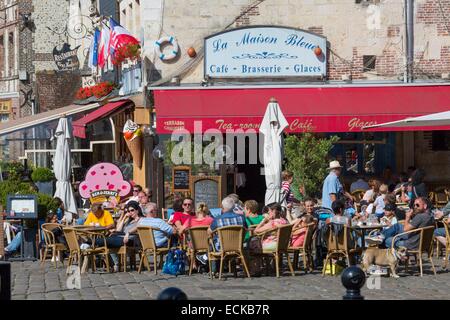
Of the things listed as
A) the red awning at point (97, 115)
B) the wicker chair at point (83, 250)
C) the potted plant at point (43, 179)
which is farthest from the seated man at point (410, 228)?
the potted plant at point (43, 179)

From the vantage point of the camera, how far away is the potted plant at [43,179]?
107 feet

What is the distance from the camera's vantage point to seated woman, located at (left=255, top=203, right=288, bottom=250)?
1736cm

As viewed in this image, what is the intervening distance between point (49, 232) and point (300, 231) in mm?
4087

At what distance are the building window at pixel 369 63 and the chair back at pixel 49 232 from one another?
11322 millimetres

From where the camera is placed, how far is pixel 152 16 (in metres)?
28.8

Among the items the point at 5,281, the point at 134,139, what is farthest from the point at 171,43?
the point at 5,281

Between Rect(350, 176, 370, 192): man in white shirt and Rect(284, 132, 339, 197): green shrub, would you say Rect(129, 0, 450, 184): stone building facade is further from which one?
Rect(284, 132, 339, 197): green shrub

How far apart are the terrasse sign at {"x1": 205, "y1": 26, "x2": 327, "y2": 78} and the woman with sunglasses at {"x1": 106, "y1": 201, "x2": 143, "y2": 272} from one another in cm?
979

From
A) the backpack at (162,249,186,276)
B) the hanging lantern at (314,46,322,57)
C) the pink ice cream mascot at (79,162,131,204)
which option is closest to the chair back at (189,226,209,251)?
the backpack at (162,249,186,276)

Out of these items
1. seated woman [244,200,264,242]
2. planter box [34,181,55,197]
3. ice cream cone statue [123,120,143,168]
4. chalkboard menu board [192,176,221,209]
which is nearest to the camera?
seated woman [244,200,264,242]

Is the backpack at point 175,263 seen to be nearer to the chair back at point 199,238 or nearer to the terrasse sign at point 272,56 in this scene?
the chair back at point 199,238

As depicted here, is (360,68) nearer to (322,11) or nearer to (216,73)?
(322,11)

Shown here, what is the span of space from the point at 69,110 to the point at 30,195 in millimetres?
12153
